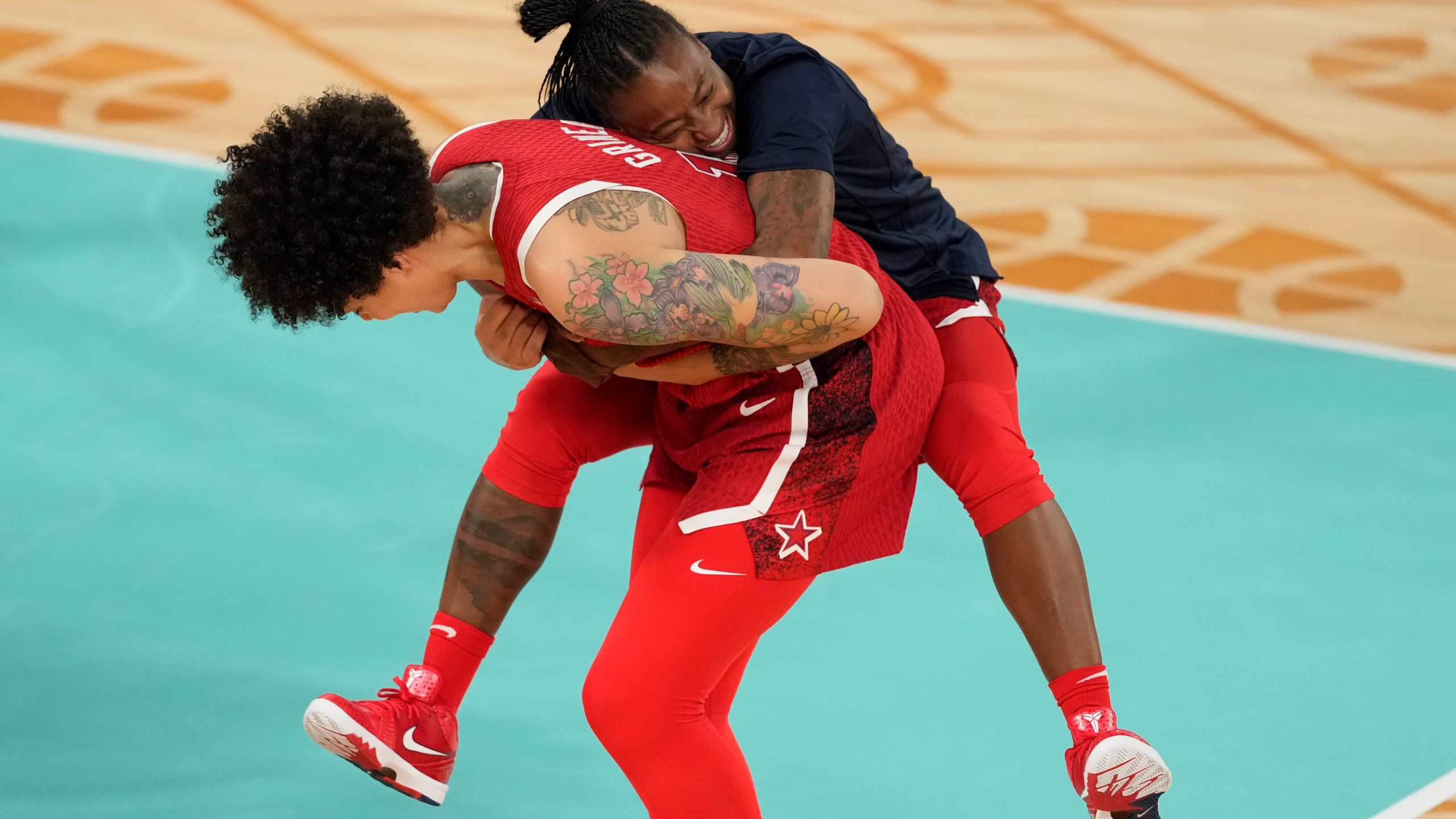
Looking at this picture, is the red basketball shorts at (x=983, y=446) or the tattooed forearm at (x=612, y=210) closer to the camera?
the tattooed forearm at (x=612, y=210)

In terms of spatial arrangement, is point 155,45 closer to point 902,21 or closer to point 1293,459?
point 902,21

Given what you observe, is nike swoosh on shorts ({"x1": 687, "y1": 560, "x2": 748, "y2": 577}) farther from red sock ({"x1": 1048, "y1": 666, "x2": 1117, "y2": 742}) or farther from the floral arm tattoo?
red sock ({"x1": 1048, "y1": 666, "x2": 1117, "y2": 742})

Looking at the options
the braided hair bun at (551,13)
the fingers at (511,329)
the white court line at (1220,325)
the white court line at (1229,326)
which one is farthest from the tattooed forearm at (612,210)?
the white court line at (1220,325)

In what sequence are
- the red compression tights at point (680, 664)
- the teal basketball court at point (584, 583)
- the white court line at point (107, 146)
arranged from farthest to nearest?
1. the white court line at point (107, 146)
2. the teal basketball court at point (584, 583)
3. the red compression tights at point (680, 664)

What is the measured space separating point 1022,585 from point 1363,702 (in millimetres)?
1678

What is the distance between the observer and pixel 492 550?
3.52 m

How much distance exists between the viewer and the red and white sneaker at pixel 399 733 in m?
3.26

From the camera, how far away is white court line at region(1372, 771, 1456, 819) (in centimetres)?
399

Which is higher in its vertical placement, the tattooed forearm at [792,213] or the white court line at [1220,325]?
the tattooed forearm at [792,213]

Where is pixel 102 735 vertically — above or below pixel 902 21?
below

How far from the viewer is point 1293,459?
5.61 meters

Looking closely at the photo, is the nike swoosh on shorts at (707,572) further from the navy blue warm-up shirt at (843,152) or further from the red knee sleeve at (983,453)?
the navy blue warm-up shirt at (843,152)

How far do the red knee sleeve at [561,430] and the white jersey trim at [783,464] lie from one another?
0.44m

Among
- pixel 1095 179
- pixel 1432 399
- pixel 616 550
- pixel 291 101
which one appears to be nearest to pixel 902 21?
pixel 1095 179
